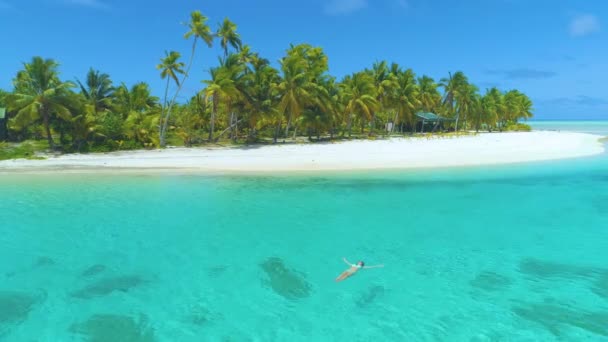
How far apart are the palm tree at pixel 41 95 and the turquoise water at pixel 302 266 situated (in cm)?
1275

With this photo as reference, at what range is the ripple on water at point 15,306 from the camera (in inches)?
247

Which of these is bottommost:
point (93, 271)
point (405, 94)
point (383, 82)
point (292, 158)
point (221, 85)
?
point (93, 271)

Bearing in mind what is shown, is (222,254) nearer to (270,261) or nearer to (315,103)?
(270,261)

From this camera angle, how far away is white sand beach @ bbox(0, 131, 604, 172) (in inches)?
971

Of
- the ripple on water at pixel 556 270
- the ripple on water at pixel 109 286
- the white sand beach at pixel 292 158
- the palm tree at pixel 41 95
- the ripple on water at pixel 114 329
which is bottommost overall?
the ripple on water at pixel 114 329

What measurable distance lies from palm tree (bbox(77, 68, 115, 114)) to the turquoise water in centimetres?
Answer: 1808

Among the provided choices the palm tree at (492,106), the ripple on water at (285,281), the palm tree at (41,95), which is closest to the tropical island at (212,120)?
the palm tree at (41,95)

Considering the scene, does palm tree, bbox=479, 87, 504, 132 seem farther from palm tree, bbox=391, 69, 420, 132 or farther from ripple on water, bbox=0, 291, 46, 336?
ripple on water, bbox=0, 291, 46, 336

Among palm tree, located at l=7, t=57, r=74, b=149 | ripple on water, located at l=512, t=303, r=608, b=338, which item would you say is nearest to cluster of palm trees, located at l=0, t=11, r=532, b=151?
palm tree, located at l=7, t=57, r=74, b=149

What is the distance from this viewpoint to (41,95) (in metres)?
27.2

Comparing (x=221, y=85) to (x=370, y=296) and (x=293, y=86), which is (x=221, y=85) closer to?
(x=293, y=86)

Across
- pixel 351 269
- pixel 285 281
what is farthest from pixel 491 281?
pixel 285 281

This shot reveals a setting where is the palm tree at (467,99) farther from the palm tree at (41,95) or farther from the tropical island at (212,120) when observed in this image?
the palm tree at (41,95)

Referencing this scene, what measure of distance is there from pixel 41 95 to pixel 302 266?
1068 inches
